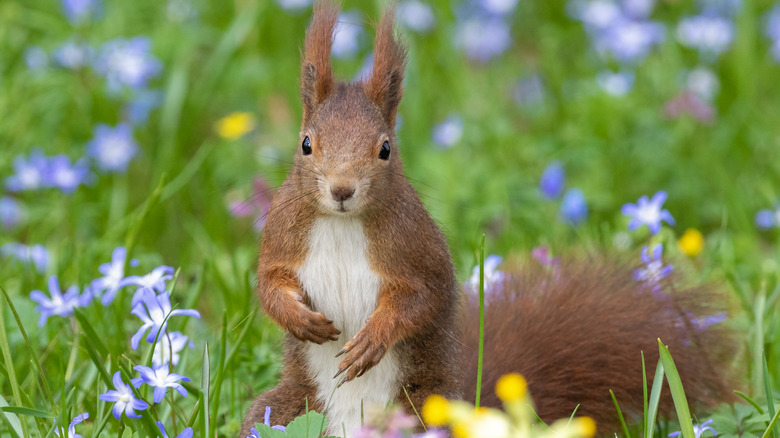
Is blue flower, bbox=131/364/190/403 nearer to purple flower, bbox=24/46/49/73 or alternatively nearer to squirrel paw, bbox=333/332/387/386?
squirrel paw, bbox=333/332/387/386

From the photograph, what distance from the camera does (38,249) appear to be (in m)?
2.99

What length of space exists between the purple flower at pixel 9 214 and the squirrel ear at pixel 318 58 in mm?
1817

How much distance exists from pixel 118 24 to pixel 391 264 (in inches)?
116

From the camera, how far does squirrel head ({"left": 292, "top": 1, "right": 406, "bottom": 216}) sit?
1866mm

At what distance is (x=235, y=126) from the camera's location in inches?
158

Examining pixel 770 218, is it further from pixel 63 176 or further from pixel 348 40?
pixel 63 176

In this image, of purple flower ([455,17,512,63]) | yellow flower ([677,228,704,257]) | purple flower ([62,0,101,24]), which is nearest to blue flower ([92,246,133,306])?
yellow flower ([677,228,704,257])

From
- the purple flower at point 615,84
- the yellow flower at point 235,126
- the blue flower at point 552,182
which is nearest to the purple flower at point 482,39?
the purple flower at point 615,84

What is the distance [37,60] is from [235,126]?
2.64 feet

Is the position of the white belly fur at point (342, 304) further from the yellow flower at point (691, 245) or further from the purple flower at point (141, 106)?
the purple flower at point (141, 106)

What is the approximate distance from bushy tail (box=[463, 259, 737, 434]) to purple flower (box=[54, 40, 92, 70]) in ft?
7.79

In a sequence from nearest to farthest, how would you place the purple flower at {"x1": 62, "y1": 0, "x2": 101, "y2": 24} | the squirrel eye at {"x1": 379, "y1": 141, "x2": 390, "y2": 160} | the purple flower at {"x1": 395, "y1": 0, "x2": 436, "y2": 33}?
the squirrel eye at {"x1": 379, "y1": 141, "x2": 390, "y2": 160} < the purple flower at {"x1": 62, "y1": 0, "x2": 101, "y2": 24} < the purple flower at {"x1": 395, "y1": 0, "x2": 436, "y2": 33}

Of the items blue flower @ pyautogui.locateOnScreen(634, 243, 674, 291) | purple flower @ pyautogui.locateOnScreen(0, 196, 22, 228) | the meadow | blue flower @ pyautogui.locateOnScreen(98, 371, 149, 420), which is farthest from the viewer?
purple flower @ pyautogui.locateOnScreen(0, 196, 22, 228)

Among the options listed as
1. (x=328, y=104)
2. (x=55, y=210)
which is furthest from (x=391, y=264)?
(x=55, y=210)
